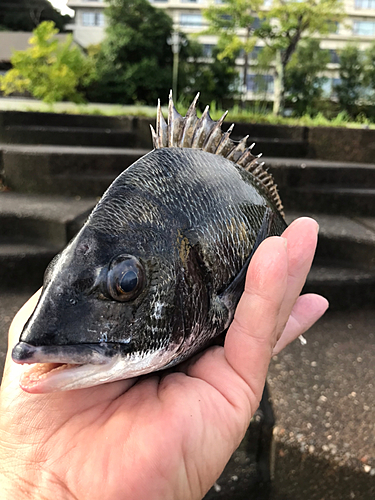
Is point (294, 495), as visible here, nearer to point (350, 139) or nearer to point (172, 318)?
point (172, 318)

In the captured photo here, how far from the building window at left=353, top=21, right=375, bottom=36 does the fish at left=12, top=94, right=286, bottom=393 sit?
53939 millimetres

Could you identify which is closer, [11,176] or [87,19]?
[11,176]

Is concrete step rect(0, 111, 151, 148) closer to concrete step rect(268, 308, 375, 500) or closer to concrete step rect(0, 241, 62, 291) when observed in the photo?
concrete step rect(0, 241, 62, 291)

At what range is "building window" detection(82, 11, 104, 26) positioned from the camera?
3697 cm

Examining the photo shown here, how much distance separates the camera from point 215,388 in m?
1.14

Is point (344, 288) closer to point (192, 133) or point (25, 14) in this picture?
point (192, 133)

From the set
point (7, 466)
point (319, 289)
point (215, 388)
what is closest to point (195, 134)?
point (215, 388)

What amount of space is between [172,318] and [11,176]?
4.20 metres

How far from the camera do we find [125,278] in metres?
0.88

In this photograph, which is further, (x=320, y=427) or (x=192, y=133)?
(x=320, y=427)

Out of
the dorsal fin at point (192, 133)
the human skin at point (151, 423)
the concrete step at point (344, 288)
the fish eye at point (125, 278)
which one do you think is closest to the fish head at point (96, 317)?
the fish eye at point (125, 278)

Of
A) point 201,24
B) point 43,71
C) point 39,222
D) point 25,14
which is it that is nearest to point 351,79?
point 201,24

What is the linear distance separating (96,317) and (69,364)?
0.41 ft

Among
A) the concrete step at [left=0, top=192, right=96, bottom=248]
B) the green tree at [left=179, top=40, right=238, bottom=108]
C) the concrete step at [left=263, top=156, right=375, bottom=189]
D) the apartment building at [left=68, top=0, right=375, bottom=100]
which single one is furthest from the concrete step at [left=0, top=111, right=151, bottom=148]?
the apartment building at [left=68, top=0, right=375, bottom=100]
